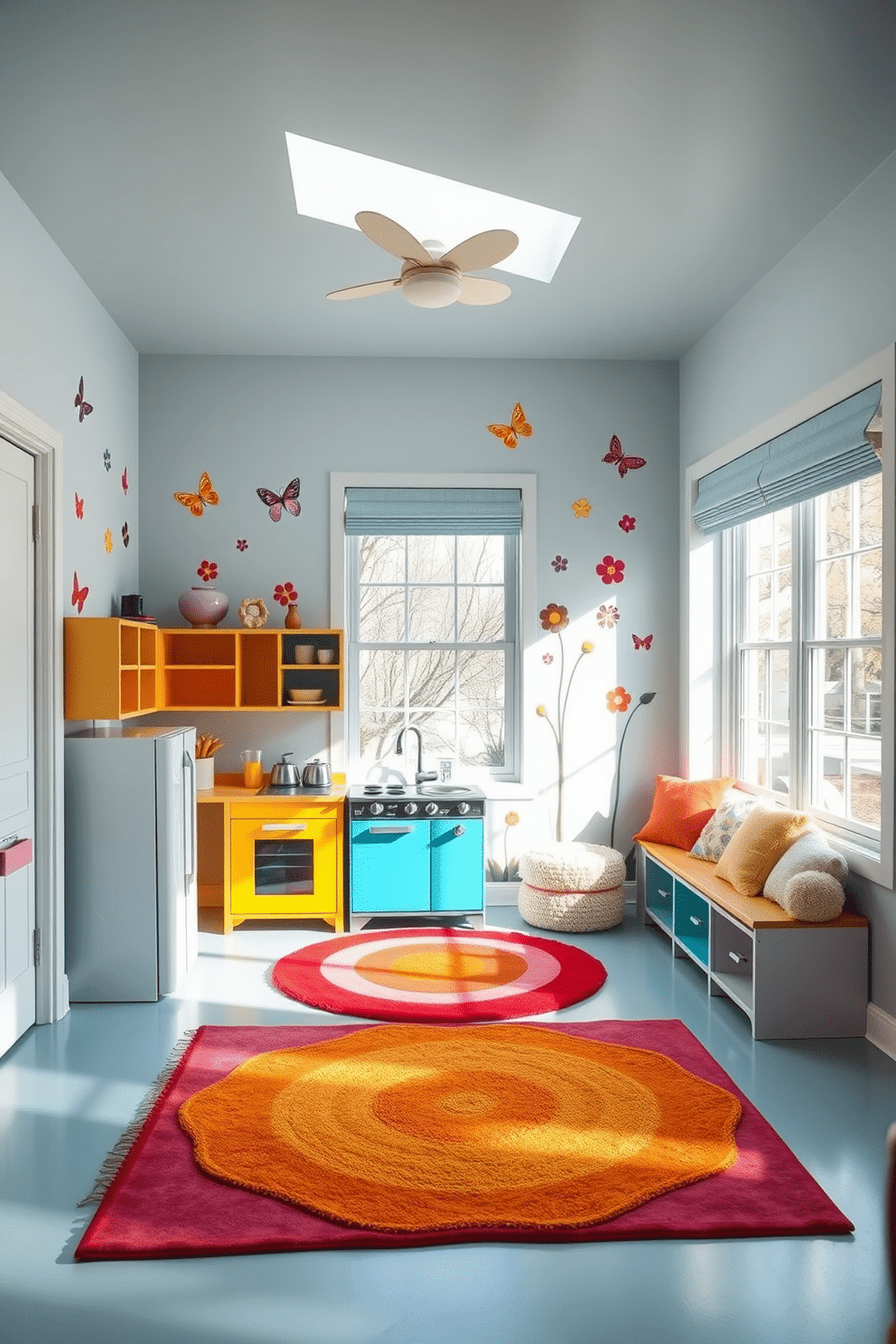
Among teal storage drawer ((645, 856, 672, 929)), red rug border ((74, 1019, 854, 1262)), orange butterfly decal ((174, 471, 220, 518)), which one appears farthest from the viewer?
orange butterfly decal ((174, 471, 220, 518))

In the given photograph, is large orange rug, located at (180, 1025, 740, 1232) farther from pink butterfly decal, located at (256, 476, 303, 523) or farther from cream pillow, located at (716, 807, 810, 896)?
pink butterfly decal, located at (256, 476, 303, 523)

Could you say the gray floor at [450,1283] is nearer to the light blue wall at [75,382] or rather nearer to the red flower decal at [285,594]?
the light blue wall at [75,382]

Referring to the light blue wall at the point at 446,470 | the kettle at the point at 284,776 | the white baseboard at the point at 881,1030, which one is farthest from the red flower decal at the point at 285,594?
the white baseboard at the point at 881,1030

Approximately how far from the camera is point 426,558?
18.7 feet

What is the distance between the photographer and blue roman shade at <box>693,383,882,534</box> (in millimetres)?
3570

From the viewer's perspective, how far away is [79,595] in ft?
14.3

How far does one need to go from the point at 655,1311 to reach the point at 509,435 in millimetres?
4394

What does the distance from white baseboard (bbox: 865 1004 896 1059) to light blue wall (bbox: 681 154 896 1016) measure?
30 mm

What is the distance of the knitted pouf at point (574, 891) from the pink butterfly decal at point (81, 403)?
3.00 m

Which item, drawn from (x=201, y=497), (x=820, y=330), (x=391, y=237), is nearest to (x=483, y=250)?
(x=391, y=237)

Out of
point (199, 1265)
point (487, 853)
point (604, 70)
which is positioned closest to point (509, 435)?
point (487, 853)

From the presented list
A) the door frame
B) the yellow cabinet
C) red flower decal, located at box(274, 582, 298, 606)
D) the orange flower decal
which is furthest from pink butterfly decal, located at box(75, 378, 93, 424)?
the orange flower decal

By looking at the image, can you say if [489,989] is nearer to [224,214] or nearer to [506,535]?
[506,535]

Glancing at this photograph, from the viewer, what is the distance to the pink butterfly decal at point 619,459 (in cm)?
563
